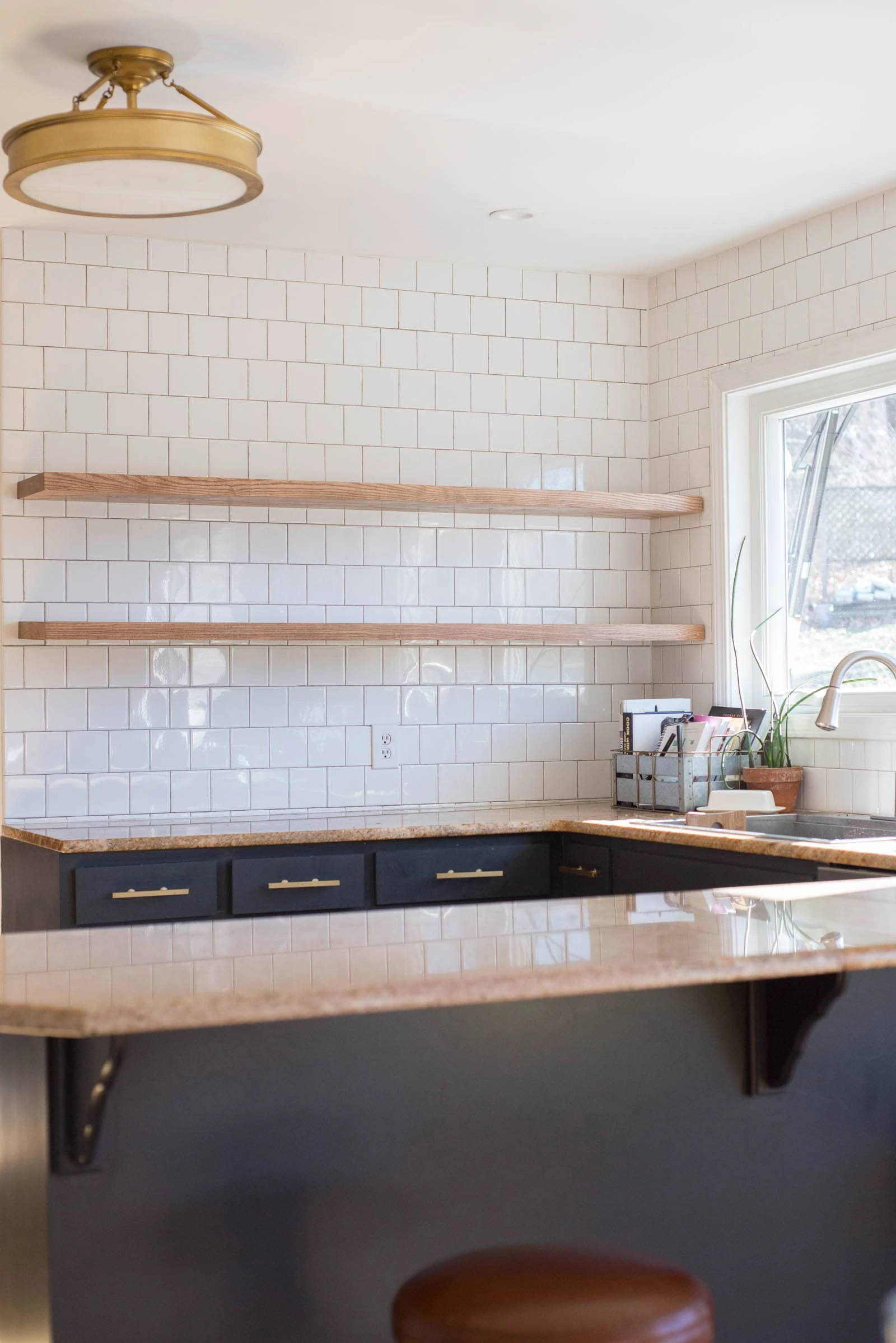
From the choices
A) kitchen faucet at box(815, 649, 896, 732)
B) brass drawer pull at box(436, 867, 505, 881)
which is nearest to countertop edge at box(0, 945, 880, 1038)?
kitchen faucet at box(815, 649, 896, 732)

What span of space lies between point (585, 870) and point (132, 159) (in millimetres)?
2092

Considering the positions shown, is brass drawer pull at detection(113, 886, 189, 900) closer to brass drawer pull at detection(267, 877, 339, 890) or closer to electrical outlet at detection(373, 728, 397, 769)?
brass drawer pull at detection(267, 877, 339, 890)

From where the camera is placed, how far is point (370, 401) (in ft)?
14.2

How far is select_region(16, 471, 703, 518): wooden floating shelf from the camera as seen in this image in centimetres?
379

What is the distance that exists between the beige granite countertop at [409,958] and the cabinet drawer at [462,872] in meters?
1.53

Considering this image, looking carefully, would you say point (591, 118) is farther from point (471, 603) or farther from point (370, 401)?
point (471, 603)

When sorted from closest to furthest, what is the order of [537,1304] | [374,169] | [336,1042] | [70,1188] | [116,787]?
[537,1304] < [70,1188] < [336,1042] < [374,169] < [116,787]

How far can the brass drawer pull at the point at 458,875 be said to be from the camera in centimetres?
369

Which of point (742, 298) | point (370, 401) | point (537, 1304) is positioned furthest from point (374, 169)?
point (537, 1304)

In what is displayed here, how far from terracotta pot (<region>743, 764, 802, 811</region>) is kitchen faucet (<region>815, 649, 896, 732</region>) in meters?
0.58

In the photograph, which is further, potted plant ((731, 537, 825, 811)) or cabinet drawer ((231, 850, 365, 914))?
potted plant ((731, 537, 825, 811))

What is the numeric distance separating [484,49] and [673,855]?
1897mm

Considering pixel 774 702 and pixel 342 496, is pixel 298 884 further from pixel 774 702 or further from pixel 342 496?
pixel 774 702

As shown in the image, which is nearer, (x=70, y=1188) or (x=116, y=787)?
(x=70, y=1188)
